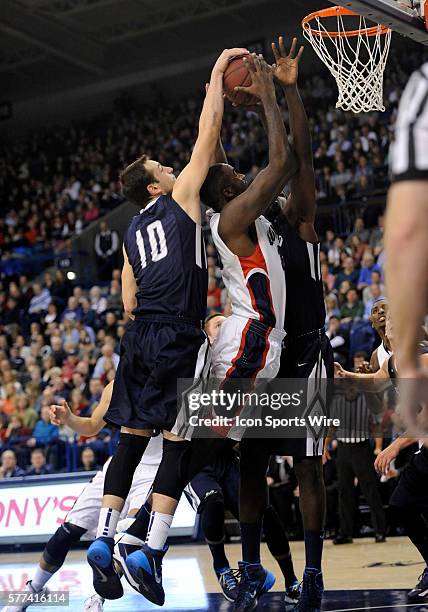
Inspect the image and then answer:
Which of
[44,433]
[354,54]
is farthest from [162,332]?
[44,433]

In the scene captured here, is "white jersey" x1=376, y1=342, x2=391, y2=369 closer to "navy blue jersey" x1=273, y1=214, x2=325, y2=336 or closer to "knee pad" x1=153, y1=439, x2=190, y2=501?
"navy blue jersey" x1=273, y1=214, x2=325, y2=336

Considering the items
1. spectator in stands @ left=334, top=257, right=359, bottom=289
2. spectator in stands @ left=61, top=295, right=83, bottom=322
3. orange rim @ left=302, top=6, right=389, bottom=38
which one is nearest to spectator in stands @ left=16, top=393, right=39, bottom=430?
spectator in stands @ left=61, top=295, right=83, bottom=322

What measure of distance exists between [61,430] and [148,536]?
30.2ft

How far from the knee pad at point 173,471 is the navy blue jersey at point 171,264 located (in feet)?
2.21

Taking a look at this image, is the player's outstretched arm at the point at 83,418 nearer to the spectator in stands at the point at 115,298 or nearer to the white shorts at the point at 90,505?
the white shorts at the point at 90,505

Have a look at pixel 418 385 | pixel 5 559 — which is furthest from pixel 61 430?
pixel 418 385

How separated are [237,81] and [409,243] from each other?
329 cm

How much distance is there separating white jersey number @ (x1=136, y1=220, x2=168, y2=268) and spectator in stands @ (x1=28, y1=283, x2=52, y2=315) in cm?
1350

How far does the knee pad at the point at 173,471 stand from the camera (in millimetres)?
4426

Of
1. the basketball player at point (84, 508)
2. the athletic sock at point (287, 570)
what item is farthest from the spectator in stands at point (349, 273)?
the athletic sock at point (287, 570)

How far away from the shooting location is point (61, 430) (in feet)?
43.6

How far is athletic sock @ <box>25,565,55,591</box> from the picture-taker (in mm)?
5391

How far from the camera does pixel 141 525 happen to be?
15.2 feet

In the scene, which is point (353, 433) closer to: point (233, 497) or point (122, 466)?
point (233, 497)
